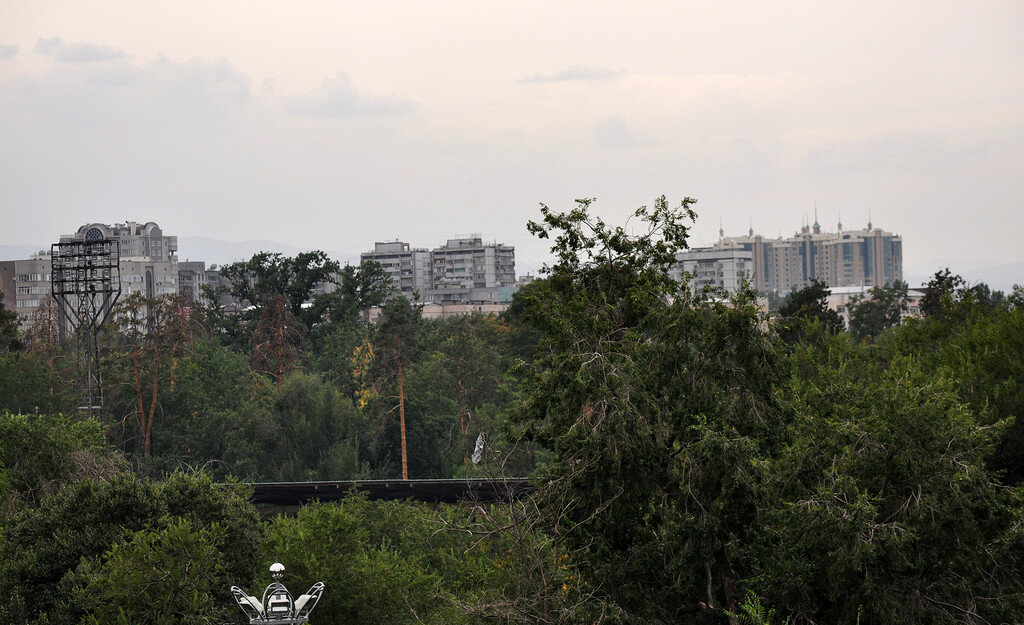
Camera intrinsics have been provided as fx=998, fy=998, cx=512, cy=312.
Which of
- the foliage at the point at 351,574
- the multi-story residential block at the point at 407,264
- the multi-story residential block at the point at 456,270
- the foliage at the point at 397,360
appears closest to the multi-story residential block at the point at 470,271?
the multi-story residential block at the point at 456,270

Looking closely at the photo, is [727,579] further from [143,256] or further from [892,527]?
[143,256]

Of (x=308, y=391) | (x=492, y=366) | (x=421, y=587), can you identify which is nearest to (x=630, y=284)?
(x=421, y=587)

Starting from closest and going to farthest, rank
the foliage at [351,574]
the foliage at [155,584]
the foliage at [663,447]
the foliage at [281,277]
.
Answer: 1. the foliage at [663,447]
2. the foliage at [155,584]
3. the foliage at [351,574]
4. the foliage at [281,277]

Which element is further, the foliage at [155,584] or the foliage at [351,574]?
the foliage at [351,574]

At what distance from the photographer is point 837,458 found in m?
15.1

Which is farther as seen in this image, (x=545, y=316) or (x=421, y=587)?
(x=421, y=587)

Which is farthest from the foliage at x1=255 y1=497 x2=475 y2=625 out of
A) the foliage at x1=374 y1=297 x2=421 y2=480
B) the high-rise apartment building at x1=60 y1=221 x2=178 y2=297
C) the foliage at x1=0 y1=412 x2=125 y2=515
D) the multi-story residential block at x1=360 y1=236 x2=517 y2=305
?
the multi-story residential block at x1=360 y1=236 x2=517 y2=305

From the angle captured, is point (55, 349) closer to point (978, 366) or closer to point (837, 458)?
point (978, 366)

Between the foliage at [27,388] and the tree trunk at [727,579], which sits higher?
the foliage at [27,388]

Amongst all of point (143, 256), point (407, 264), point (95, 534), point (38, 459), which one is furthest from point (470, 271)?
point (95, 534)

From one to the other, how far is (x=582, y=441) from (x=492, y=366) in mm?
44243

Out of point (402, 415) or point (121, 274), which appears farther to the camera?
point (121, 274)

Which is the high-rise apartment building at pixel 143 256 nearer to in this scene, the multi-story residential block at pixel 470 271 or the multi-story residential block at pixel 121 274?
the multi-story residential block at pixel 121 274

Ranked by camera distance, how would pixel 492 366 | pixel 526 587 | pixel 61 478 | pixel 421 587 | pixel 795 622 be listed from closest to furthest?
pixel 526 587, pixel 795 622, pixel 421 587, pixel 61 478, pixel 492 366
